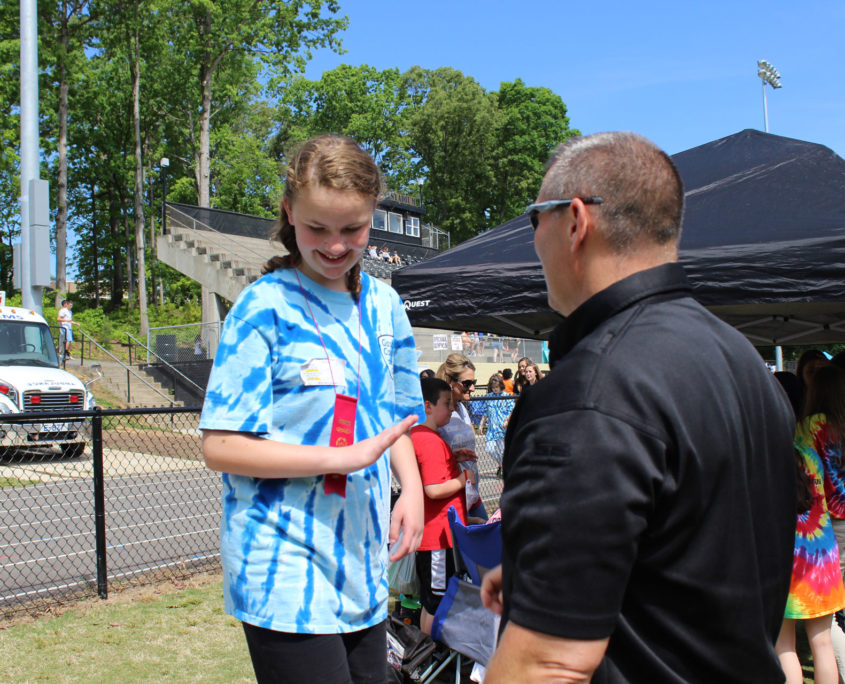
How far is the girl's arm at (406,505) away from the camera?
6.52 ft

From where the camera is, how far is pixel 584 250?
1.19 m

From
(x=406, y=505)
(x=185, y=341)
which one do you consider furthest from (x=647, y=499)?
(x=185, y=341)

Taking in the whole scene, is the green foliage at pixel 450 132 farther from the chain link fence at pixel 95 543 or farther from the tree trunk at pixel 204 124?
the chain link fence at pixel 95 543

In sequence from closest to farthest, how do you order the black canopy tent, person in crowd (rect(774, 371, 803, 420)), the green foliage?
the black canopy tent < person in crowd (rect(774, 371, 803, 420)) < the green foliage

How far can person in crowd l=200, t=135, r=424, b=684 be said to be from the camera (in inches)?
65.9

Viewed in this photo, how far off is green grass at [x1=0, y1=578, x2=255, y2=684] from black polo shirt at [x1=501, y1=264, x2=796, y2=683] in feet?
11.9

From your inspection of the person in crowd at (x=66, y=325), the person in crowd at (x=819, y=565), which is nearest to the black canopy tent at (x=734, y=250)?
the person in crowd at (x=819, y=565)

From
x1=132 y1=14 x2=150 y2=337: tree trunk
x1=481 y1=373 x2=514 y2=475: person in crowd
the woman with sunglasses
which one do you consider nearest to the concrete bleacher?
x1=132 y1=14 x2=150 y2=337: tree trunk

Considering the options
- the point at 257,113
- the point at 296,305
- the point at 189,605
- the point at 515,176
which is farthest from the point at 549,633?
the point at 257,113

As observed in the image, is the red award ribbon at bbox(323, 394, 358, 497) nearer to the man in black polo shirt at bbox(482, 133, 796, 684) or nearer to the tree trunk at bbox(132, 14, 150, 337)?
the man in black polo shirt at bbox(482, 133, 796, 684)

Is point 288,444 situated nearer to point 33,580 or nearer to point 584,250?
point 584,250

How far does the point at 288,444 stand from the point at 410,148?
51.9m

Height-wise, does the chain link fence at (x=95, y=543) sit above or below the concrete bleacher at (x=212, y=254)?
below

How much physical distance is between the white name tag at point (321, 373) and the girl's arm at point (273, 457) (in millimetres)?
167
